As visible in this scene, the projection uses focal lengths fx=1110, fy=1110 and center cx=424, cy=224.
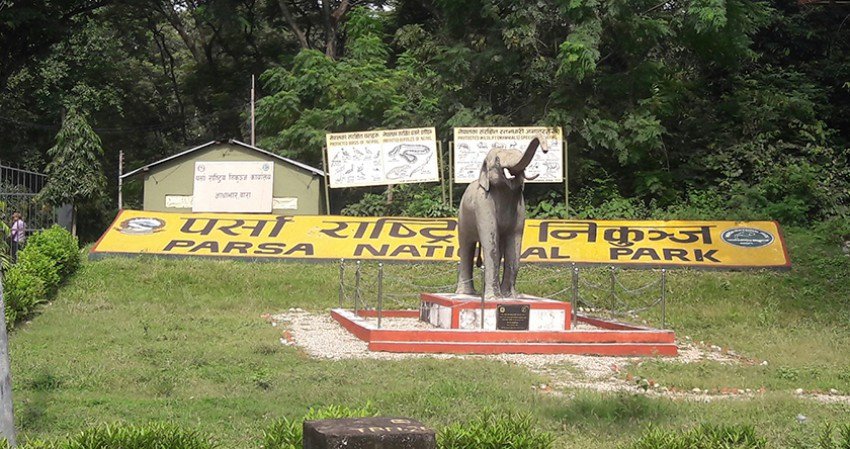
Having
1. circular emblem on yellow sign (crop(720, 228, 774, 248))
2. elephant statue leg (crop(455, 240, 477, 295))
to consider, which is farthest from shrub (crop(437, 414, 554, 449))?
circular emblem on yellow sign (crop(720, 228, 774, 248))

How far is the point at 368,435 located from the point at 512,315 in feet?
29.2

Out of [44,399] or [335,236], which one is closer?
[44,399]

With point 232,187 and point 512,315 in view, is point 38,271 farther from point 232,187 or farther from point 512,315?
point 512,315

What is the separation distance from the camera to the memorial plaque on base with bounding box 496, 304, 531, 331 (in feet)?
46.8

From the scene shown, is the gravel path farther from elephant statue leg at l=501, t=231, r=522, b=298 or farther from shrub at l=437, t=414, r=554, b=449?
shrub at l=437, t=414, r=554, b=449

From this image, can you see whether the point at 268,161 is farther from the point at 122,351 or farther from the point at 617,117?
the point at 122,351

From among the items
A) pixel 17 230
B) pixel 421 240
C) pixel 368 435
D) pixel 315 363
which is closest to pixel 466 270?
pixel 315 363

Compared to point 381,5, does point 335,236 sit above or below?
below

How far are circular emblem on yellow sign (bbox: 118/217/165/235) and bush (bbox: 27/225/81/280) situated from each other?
179 cm

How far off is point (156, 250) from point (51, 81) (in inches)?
534

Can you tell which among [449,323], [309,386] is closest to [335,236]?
[449,323]

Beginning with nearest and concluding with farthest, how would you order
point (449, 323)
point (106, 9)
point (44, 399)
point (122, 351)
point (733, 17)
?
point (44, 399) → point (122, 351) → point (449, 323) → point (733, 17) → point (106, 9)

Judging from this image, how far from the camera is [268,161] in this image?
25172mm

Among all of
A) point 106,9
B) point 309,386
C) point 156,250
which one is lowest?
point 309,386
